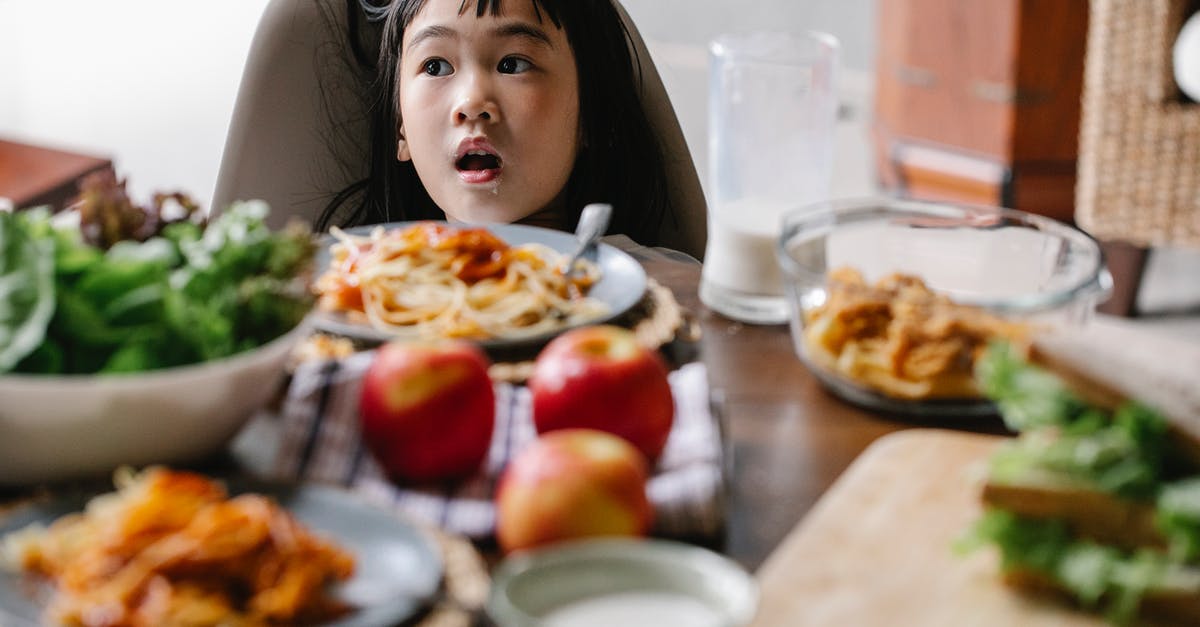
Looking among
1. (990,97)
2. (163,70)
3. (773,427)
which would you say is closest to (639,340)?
(773,427)

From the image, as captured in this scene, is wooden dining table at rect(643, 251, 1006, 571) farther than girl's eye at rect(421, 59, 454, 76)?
No

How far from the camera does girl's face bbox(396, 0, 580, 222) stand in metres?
1.71

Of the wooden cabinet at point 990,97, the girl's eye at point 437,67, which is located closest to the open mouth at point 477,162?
the girl's eye at point 437,67

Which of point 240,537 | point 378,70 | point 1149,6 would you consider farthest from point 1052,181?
point 240,537

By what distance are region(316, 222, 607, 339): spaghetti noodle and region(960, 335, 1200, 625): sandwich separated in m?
0.50

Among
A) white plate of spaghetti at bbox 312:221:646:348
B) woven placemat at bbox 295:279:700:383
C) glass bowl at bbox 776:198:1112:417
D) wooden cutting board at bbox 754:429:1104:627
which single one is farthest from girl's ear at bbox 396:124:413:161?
wooden cutting board at bbox 754:429:1104:627

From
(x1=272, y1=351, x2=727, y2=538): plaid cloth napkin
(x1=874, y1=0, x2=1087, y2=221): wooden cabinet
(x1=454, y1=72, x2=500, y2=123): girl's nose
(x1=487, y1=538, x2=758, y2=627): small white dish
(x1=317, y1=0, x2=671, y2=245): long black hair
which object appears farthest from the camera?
(x1=874, y1=0, x2=1087, y2=221): wooden cabinet

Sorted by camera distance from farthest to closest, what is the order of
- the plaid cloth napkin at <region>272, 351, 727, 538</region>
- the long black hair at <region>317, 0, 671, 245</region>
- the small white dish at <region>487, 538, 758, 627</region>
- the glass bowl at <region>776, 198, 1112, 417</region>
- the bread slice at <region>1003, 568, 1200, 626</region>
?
1. the long black hair at <region>317, 0, 671, 245</region>
2. the glass bowl at <region>776, 198, 1112, 417</region>
3. the plaid cloth napkin at <region>272, 351, 727, 538</region>
4. the bread slice at <region>1003, 568, 1200, 626</region>
5. the small white dish at <region>487, 538, 758, 627</region>

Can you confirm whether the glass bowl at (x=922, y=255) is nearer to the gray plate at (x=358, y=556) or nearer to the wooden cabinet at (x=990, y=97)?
the gray plate at (x=358, y=556)

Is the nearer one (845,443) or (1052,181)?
(845,443)

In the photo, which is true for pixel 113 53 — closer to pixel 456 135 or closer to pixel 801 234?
pixel 456 135

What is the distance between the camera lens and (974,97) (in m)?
3.52

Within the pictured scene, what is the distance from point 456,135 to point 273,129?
38 cm

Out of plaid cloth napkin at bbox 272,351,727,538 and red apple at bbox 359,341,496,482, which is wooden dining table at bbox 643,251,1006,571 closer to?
plaid cloth napkin at bbox 272,351,727,538
